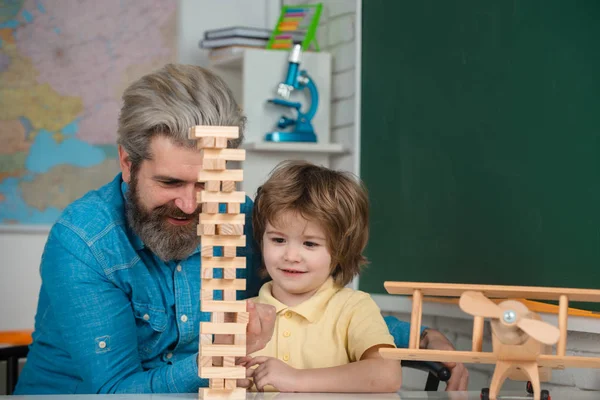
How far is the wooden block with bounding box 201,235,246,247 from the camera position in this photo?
1.36 m

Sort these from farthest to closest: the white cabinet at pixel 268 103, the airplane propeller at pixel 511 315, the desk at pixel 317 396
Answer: the white cabinet at pixel 268 103 < the desk at pixel 317 396 < the airplane propeller at pixel 511 315

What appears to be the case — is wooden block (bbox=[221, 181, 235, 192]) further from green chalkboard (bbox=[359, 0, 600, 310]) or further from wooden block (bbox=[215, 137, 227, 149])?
green chalkboard (bbox=[359, 0, 600, 310])

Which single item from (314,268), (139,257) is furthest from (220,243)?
(139,257)

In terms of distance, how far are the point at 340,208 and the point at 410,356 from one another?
0.58 metres

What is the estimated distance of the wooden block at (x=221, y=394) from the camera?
4.56ft

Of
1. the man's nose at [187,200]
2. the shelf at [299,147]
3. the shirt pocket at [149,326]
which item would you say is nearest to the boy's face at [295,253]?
the man's nose at [187,200]

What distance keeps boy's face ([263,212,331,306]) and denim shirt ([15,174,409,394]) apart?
0.21 m

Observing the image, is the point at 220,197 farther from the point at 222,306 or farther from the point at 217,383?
the point at 217,383

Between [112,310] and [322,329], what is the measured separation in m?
0.47

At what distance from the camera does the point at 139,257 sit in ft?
6.55

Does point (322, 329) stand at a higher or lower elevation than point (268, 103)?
lower

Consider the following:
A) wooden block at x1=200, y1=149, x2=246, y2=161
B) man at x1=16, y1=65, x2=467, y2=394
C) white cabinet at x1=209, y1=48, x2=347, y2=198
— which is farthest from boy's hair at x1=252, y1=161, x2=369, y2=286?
white cabinet at x1=209, y1=48, x2=347, y2=198

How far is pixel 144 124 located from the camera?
1.94m

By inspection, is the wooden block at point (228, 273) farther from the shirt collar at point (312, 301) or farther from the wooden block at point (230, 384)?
the shirt collar at point (312, 301)
